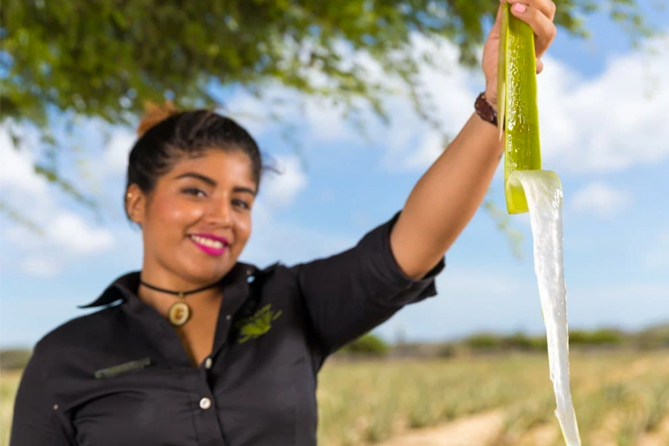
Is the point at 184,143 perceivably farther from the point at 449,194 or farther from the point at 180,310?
the point at 449,194

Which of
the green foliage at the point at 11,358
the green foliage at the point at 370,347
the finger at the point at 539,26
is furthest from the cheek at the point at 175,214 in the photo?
the green foliage at the point at 370,347

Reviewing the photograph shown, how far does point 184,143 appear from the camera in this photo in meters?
1.47

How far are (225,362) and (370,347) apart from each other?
682 cm

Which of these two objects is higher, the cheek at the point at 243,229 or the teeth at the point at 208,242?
the cheek at the point at 243,229

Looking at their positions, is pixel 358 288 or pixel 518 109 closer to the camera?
pixel 518 109

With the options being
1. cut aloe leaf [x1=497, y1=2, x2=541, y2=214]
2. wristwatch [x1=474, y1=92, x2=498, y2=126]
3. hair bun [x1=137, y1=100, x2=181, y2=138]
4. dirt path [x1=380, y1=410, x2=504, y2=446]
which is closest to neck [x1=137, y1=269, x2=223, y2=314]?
hair bun [x1=137, y1=100, x2=181, y2=138]

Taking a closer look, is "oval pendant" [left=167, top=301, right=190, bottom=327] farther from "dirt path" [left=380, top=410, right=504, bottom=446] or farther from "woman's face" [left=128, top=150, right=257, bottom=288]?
"dirt path" [left=380, top=410, right=504, bottom=446]

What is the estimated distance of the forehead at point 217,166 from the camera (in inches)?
56.6

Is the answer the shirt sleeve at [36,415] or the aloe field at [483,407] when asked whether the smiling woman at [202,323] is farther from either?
the aloe field at [483,407]

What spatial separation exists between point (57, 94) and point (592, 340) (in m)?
6.07

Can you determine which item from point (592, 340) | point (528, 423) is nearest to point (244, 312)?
point (528, 423)

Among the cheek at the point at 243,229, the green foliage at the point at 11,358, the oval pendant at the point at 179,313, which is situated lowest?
the oval pendant at the point at 179,313

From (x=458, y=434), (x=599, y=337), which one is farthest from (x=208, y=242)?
(x=599, y=337)

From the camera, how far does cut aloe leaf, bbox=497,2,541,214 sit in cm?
58
